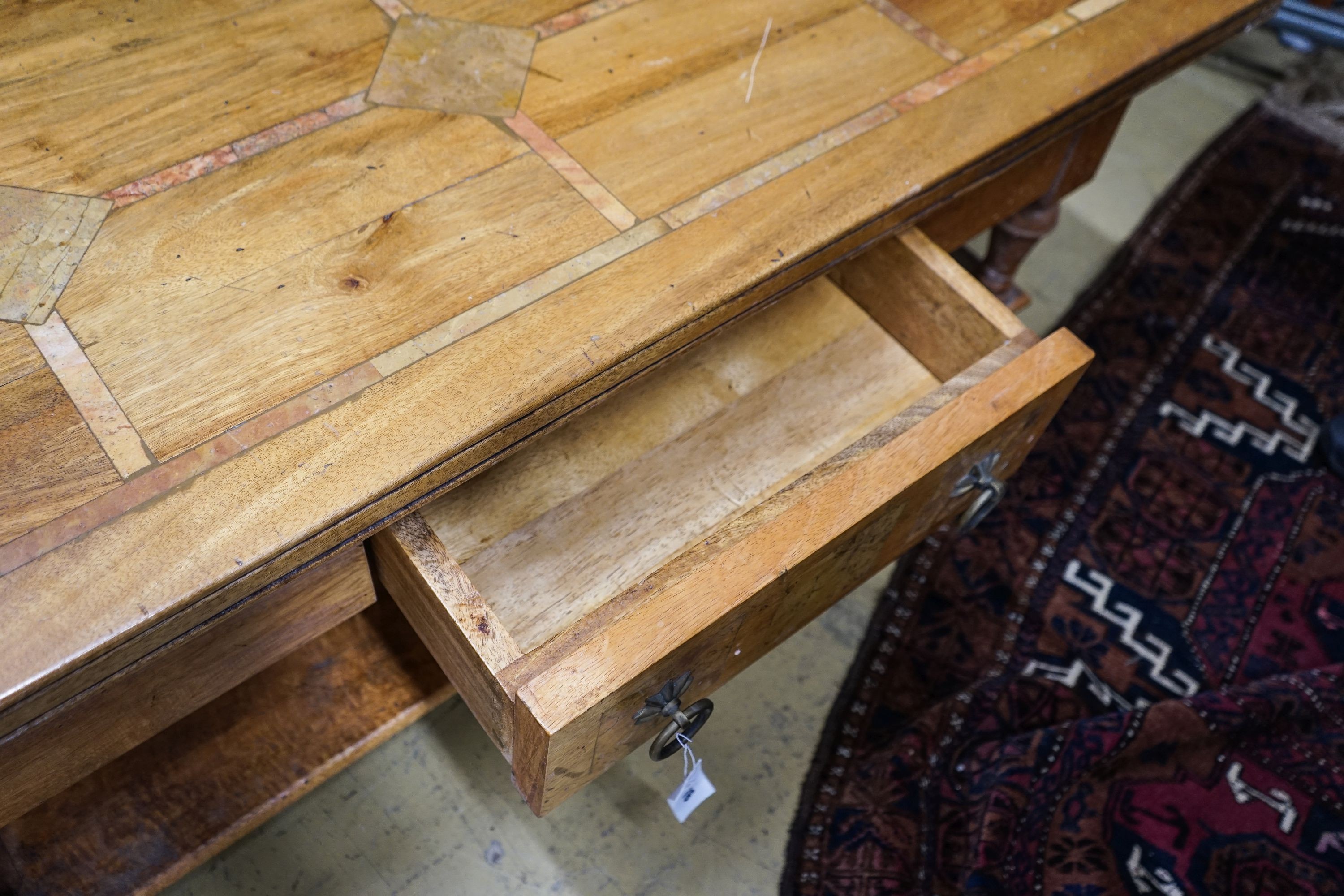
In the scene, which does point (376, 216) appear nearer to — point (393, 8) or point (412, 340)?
point (412, 340)

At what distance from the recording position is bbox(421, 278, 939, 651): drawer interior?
903 mm

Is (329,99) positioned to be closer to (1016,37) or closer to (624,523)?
(624,523)

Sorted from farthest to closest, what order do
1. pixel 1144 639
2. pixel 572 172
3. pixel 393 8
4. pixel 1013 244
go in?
pixel 1013 244
pixel 1144 639
pixel 393 8
pixel 572 172

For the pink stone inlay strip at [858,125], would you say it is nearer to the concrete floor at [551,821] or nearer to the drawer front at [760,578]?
the drawer front at [760,578]

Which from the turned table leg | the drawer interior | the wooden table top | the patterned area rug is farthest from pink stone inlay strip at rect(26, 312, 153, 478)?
the turned table leg

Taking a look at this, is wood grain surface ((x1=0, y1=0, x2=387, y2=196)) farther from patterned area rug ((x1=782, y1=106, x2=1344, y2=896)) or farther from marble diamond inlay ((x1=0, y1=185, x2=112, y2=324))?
patterned area rug ((x1=782, y1=106, x2=1344, y2=896))

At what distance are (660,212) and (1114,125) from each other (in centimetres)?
66

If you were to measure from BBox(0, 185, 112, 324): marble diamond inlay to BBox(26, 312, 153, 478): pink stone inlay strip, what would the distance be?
0.02 meters

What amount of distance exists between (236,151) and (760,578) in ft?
1.83

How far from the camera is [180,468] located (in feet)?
2.42

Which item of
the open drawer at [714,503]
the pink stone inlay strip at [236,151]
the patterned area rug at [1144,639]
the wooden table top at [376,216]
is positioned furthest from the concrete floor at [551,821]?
the pink stone inlay strip at [236,151]

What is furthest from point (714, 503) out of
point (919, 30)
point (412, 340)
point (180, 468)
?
point (919, 30)

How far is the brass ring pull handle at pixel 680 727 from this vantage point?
86 centimetres

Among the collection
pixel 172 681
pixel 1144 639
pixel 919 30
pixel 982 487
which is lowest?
pixel 1144 639
